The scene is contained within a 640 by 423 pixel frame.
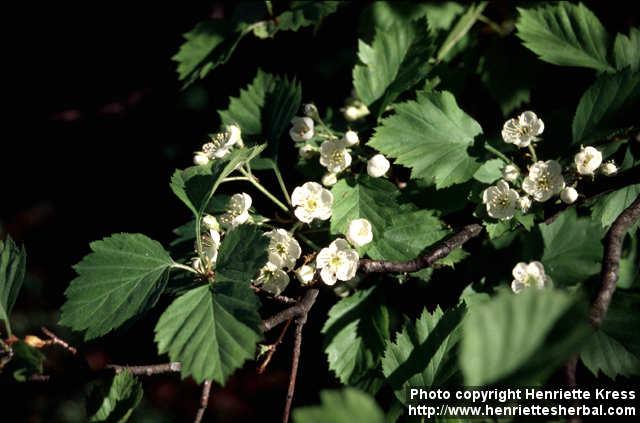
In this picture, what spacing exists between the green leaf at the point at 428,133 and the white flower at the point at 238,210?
424 millimetres

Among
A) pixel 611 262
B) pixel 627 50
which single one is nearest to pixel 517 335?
pixel 611 262

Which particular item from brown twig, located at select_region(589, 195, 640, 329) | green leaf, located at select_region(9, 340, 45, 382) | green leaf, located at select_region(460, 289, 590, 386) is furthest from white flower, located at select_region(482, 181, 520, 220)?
green leaf, located at select_region(9, 340, 45, 382)

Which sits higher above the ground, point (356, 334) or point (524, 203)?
point (524, 203)

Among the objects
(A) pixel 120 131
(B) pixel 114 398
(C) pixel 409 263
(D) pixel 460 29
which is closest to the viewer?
(B) pixel 114 398

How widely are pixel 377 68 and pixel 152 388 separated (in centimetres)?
299

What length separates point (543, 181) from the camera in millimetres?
1581

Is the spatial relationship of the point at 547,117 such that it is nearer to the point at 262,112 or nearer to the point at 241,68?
the point at 262,112

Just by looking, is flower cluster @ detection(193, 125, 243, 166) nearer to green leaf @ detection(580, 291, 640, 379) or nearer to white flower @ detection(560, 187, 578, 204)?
white flower @ detection(560, 187, 578, 204)

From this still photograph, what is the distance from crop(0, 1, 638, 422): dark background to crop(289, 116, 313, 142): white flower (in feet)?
2.38

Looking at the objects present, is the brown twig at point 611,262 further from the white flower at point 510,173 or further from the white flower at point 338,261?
the white flower at point 338,261

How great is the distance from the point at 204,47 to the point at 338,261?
1321 millimetres

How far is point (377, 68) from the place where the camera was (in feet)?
6.37

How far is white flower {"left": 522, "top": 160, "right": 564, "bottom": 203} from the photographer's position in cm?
156

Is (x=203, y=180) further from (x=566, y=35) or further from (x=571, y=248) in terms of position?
(x=566, y=35)
